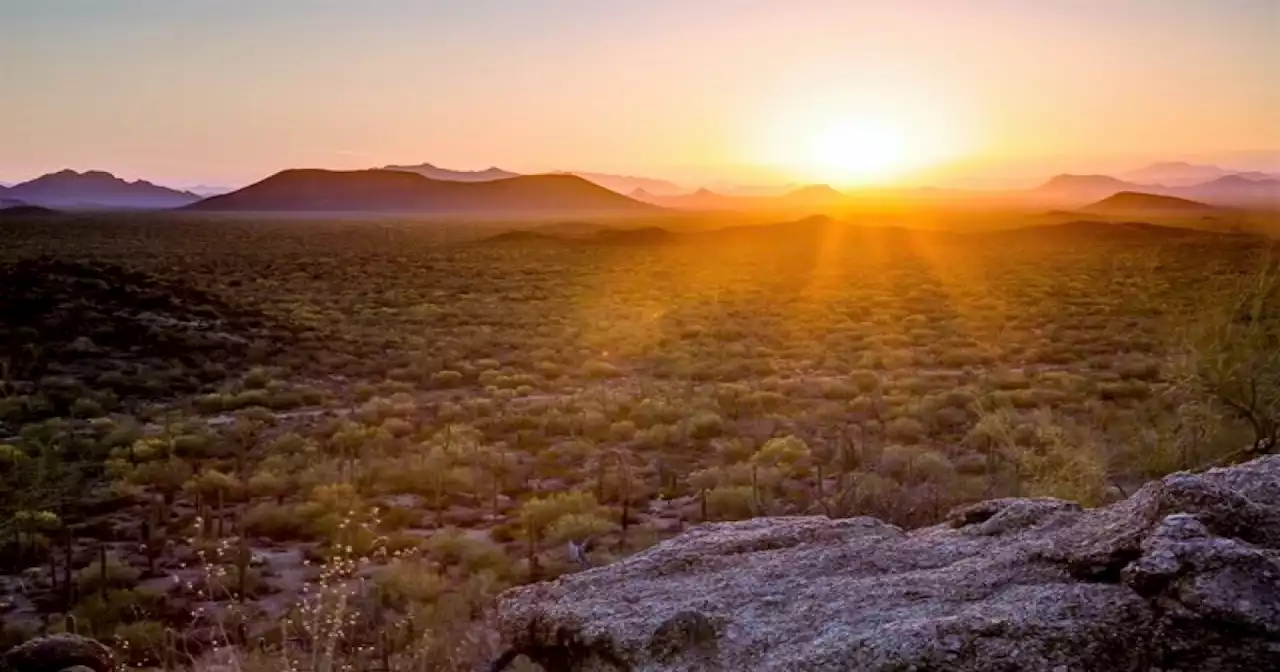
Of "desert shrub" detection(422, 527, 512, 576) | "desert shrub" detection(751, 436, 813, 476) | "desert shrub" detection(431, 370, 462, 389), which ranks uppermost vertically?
"desert shrub" detection(422, 527, 512, 576)

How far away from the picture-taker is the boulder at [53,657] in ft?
22.8

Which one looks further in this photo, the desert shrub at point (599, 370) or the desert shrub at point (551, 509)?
the desert shrub at point (599, 370)

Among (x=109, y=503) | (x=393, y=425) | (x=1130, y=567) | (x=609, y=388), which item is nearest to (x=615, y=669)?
(x=1130, y=567)

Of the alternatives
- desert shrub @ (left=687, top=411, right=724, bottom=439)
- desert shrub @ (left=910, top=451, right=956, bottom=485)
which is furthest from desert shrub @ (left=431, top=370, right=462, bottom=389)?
desert shrub @ (left=910, top=451, right=956, bottom=485)

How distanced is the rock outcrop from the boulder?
11.8 ft

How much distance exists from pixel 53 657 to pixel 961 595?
592cm

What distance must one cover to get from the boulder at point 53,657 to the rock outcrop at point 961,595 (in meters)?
3.60

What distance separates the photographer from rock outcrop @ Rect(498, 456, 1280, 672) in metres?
3.58

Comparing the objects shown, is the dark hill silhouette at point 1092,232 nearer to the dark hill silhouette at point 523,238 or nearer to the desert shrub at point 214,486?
the dark hill silhouette at point 523,238

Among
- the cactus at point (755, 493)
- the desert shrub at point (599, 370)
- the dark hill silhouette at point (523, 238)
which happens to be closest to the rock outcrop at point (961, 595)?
the cactus at point (755, 493)

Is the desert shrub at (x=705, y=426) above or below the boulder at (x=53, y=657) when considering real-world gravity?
below

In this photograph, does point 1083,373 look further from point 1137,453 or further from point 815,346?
point 1137,453

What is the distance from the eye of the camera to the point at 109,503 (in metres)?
13.4

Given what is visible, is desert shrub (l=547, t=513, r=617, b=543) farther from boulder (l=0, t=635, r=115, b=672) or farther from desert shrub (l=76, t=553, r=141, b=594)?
boulder (l=0, t=635, r=115, b=672)
